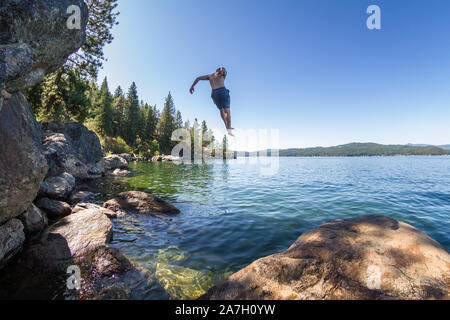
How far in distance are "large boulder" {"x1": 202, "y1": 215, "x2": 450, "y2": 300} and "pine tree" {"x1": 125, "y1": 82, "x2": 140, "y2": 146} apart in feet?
220

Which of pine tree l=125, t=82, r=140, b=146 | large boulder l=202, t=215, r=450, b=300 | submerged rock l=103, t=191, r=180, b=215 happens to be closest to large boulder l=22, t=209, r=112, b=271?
submerged rock l=103, t=191, r=180, b=215

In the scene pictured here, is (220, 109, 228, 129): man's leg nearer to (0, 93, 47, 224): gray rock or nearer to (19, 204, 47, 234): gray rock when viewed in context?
(0, 93, 47, 224): gray rock

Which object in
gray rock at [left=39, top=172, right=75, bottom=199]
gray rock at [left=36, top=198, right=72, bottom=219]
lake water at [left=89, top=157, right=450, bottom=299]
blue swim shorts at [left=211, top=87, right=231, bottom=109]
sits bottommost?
lake water at [left=89, top=157, right=450, bottom=299]

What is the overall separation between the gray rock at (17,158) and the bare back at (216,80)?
5.26 metres

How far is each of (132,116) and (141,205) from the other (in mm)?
61944

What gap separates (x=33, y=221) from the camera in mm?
5594

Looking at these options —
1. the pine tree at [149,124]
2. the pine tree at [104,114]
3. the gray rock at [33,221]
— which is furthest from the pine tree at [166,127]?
the gray rock at [33,221]

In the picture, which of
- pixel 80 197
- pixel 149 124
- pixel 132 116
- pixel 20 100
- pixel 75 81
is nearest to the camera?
pixel 20 100

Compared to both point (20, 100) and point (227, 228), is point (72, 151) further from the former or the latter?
point (227, 228)

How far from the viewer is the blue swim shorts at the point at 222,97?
616cm

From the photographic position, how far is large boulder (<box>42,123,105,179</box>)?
41.8 feet

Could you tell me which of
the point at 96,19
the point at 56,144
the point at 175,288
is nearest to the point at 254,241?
the point at 175,288

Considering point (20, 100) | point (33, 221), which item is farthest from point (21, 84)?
point (33, 221)
